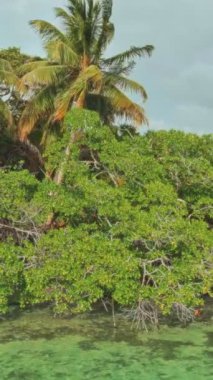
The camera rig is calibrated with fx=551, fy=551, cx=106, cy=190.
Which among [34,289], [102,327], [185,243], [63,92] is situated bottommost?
[102,327]

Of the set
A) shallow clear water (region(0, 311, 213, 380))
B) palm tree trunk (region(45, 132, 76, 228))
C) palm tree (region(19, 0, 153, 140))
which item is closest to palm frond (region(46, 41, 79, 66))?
palm tree (region(19, 0, 153, 140))

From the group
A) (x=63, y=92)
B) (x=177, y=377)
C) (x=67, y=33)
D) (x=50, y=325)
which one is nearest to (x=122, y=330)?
(x=50, y=325)

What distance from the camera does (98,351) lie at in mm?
12188

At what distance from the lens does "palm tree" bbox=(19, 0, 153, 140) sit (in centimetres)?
2030

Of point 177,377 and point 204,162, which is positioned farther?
point 204,162

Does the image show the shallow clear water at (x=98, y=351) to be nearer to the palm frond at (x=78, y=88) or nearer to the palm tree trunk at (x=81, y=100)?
the palm frond at (x=78, y=88)

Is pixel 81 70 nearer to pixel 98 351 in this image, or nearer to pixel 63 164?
pixel 63 164

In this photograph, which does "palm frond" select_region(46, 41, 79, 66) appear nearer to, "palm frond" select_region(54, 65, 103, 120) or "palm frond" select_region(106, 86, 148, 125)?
"palm frond" select_region(54, 65, 103, 120)

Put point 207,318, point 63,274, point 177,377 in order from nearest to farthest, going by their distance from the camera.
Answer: point 177,377, point 63,274, point 207,318

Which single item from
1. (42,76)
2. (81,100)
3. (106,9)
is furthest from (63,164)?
(106,9)

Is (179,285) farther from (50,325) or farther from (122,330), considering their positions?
(50,325)

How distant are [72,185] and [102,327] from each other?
159 inches

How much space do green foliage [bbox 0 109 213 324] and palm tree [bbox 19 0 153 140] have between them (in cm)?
421

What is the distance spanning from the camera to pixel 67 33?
21391mm
